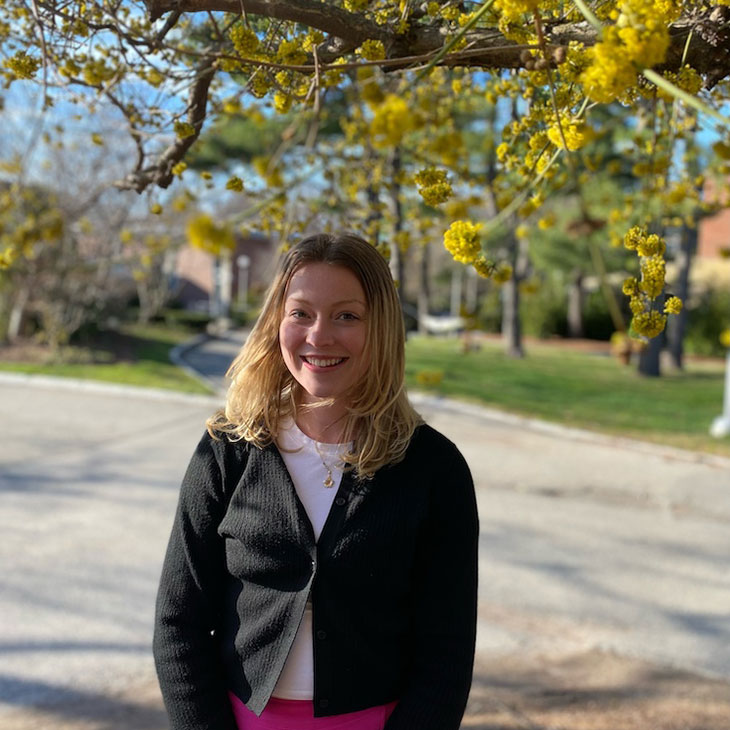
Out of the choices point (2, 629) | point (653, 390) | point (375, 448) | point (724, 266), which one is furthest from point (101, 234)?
point (724, 266)

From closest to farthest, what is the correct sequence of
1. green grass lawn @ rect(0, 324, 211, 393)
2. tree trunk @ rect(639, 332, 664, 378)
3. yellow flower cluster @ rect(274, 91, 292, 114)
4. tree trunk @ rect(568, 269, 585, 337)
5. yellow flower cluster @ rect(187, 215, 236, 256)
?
yellow flower cluster @ rect(187, 215, 236, 256) < yellow flower cluster @ rect(274, 91, 292, 114) < green grass lawn @ rect(0, 324, 211, 393) < tree trunk @ rect(639, 332, 664, 378) < tree trunk @ rect(568, 269, 585, 337)

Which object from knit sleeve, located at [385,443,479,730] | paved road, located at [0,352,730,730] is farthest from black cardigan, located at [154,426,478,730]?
paved road, located at [0,352,730,730]

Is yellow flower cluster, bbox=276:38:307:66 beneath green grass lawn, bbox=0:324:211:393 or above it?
above

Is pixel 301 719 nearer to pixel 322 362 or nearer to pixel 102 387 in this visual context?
pixel 322 362

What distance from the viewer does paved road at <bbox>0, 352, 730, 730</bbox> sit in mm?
4137

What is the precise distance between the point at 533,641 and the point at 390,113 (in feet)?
11.8

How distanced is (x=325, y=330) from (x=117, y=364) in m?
13.1

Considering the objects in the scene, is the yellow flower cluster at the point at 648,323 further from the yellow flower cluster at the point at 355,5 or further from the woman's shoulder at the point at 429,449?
the yellow flower cluster at the point at 355,5

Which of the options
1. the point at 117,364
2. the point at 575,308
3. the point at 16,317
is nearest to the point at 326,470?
the point at 117,364

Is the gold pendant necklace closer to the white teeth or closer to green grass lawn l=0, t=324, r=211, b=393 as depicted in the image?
the white teeth

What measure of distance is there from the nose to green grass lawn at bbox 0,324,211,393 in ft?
32.7

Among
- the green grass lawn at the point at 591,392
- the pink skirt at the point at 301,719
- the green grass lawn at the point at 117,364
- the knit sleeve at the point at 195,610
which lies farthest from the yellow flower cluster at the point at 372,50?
the green grass lawn at the point at 117,364

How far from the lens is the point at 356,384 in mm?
2033

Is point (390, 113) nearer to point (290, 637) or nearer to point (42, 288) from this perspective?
point (290, 637)
